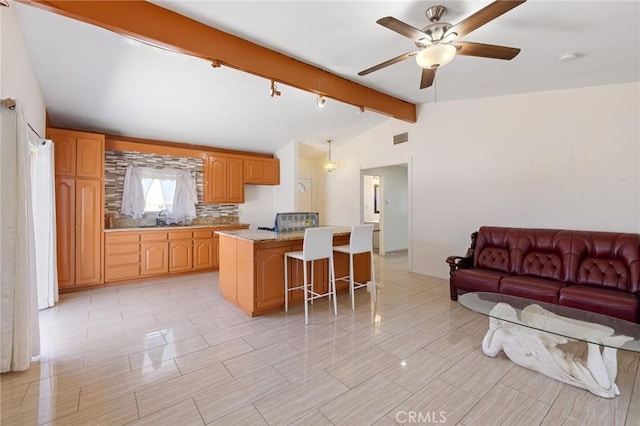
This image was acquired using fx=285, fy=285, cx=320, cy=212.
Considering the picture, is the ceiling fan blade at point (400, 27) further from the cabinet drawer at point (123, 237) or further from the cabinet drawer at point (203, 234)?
the cabinet drawer at point (123, 237)

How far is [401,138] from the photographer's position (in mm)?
5391

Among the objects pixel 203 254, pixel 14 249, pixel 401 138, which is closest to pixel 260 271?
pixel 14 249

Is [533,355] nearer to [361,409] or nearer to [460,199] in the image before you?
[361,409]

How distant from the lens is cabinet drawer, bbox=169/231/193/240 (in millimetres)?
4900

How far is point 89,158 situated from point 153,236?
56.7 inches

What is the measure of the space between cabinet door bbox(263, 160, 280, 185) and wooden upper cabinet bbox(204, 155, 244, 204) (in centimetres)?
53

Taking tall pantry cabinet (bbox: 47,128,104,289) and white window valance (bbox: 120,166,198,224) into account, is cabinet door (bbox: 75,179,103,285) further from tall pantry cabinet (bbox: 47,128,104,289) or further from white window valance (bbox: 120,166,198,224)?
white window valance (bbox: 120,166,198,224)

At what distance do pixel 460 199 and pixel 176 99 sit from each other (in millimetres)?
4507

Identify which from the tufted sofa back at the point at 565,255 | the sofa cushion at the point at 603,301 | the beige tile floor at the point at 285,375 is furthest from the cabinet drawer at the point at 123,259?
the sofa cushion at the point at 603,301

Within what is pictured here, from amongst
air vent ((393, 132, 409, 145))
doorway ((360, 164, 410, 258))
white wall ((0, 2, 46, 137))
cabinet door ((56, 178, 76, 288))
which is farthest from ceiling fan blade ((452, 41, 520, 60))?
cabinet door ((56, 178, 76, 288))

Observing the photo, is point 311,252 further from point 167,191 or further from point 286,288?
point 167,191

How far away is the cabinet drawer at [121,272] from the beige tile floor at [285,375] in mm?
1004

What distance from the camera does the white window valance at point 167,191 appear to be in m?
4.86

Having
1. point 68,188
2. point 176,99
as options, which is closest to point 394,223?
point 176,99
